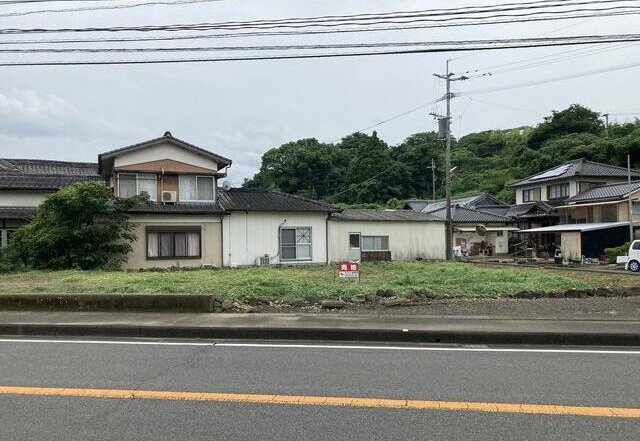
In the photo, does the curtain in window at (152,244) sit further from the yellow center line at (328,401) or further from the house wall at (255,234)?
the yellow center line at (328,401)

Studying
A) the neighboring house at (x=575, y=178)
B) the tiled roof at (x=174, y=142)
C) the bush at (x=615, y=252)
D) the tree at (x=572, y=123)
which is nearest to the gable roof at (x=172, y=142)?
the tiled roof at (x=174, y=142)

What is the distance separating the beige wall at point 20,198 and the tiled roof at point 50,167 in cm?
497

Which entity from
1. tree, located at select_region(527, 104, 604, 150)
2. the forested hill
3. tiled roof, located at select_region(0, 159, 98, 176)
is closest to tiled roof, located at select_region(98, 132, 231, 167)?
tiled roof, located at select_region(0, 159, 98, 176)

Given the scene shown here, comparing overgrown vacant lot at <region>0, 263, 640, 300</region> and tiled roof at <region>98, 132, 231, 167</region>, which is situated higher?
tiled roof at <region>98, 132, 231, 167</region>

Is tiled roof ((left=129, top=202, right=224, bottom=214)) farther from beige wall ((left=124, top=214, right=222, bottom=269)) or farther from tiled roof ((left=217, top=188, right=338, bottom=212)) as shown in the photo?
tiled roof ((left=217, top=188, right=338, bottom=212))

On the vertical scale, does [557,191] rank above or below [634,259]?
above

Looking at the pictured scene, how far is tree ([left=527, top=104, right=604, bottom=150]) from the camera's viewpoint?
7044cm

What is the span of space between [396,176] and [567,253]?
36.0 m

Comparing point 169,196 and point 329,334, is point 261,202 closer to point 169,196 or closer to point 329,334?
point 169,196

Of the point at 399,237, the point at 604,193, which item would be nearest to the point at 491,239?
the point at 604,193

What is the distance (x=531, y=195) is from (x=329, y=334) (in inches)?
1868

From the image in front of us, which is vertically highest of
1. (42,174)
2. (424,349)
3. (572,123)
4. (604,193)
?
(572,123)

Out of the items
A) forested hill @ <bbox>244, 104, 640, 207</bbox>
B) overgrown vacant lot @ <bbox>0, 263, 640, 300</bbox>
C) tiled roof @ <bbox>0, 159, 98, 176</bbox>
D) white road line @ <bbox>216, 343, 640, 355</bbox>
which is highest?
forested hill @ <bbox>244, 104, 640, 207</bbox>

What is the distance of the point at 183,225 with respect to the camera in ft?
81.0
